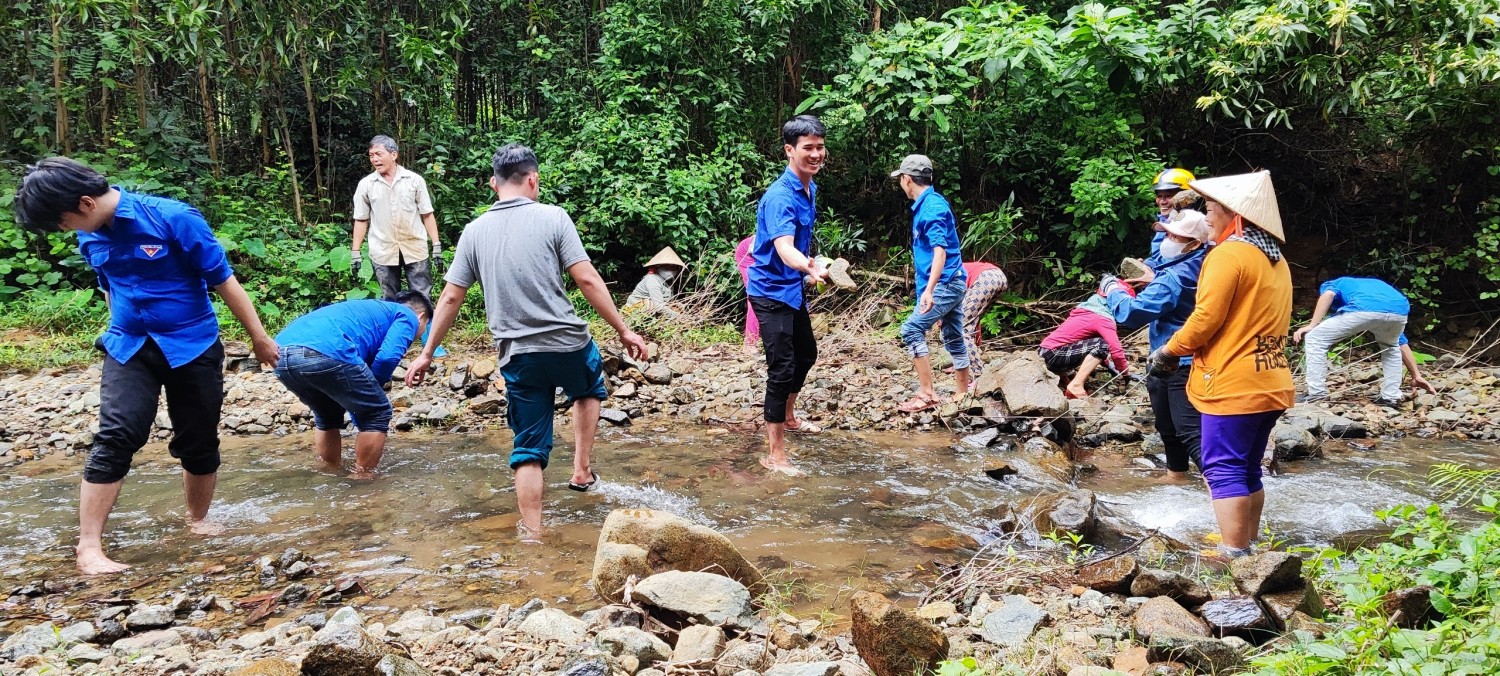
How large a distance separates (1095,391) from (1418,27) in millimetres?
4707

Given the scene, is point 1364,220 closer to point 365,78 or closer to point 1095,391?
point 1095,391

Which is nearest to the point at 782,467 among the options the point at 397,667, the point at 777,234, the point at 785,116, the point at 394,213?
the point at 777,234

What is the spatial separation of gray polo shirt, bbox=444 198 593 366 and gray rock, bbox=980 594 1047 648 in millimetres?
2219

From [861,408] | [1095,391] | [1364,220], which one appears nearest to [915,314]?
[861,408]

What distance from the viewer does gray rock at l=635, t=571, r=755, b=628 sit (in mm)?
2969

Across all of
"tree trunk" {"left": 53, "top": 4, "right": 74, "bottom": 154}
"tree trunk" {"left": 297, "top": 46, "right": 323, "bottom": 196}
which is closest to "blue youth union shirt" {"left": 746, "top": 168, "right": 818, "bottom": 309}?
"tree trunk" {"left": 297, "top": 46, "right": 323, "bottom": 196}

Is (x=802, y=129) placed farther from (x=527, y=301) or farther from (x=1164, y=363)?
(x=1164, y=363)

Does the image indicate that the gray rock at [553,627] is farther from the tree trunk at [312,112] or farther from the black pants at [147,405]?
the tree trunk at [312,112]

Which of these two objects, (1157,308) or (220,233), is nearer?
(1157,308)

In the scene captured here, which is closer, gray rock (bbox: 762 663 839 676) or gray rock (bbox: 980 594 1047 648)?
gray rock (bbox: 762 663 839 676)

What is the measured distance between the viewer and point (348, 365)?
4.69m

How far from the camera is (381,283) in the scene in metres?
8.14

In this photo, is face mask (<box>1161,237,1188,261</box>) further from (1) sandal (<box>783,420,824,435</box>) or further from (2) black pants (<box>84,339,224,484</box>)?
(2) black pants (<box>84,339,224,484</box>)

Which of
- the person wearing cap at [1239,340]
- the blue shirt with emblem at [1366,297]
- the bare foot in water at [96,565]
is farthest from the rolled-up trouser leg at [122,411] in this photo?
the blue shirt with emblem at [1366,297]
